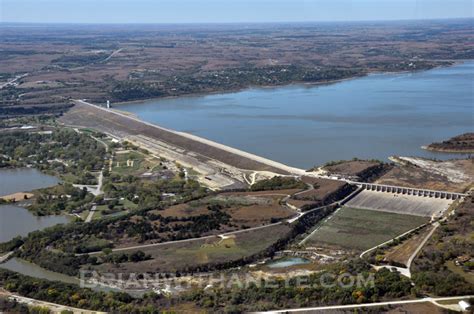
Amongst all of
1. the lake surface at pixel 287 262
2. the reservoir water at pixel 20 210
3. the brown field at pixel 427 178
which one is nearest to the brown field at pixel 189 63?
the reservoir water at pixel 20 210

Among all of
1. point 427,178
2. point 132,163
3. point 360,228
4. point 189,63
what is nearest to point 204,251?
point 360,228

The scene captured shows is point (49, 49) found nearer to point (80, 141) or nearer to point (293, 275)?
point (80, 141)

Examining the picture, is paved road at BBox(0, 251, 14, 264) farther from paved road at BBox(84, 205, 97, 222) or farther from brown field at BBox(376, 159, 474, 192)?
brown field at BBox(376, 159, 474, 192)

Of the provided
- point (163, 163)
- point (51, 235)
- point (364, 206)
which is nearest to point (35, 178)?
point (163, 163)

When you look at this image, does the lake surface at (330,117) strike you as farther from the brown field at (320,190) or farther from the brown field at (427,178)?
the brown field at (320,190)

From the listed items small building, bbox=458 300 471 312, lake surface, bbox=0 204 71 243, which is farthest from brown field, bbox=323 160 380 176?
small building, bbox=458 300 471 312
